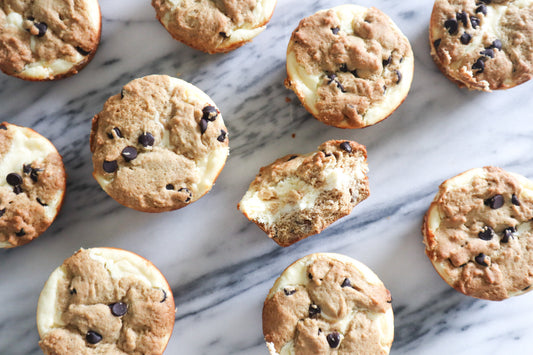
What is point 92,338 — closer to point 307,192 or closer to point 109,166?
point 109,166

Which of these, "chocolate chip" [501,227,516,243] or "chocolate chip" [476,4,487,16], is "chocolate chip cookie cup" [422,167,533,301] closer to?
"chocolate chip" [501,227,516,243]

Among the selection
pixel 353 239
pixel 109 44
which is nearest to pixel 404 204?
pixel 353 239

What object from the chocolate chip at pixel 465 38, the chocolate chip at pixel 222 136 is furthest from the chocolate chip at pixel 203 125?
the chocolate chip at pixel 465 38

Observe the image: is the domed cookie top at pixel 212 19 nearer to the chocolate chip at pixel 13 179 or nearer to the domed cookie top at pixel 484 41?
the domed cookie top at pixel 484 41

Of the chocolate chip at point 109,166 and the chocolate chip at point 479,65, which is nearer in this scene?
the chocolate chip at point 109,166

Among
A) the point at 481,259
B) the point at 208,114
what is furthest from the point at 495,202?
the point at 208,114

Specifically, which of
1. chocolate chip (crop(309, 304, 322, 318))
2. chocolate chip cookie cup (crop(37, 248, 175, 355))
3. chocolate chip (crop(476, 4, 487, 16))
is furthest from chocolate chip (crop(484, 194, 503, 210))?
chocolate chip cookie cup (crop(37, 248, 175, 355))
